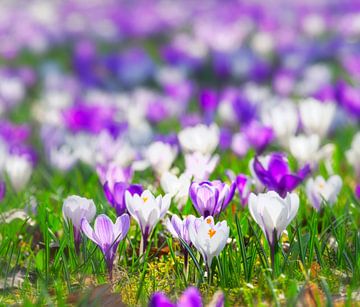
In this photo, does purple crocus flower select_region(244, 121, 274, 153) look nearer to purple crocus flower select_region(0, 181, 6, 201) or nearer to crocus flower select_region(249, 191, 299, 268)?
purple crocus flower select_region(0, 181, 6, 201)

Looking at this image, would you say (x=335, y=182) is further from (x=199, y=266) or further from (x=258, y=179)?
(x=199, y=266)

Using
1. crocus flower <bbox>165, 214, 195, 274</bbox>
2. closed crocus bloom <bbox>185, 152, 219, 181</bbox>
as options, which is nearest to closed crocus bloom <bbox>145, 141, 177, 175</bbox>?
closed crocus bloom <bbox>185, 152, 219, 181</bbox>

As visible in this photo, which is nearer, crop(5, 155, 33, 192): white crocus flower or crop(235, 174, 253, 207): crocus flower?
crop(235, 174, 253, 207): crocus flower

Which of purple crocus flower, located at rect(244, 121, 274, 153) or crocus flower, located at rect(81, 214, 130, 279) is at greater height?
purple crocus flower, located at rect(244, 121, 274, 153)

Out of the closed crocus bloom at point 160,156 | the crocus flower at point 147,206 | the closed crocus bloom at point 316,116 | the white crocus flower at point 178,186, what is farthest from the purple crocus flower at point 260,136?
the crocus flower at point 147,206

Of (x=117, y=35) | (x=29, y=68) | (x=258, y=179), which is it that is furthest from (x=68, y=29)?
(x=258, y=179)

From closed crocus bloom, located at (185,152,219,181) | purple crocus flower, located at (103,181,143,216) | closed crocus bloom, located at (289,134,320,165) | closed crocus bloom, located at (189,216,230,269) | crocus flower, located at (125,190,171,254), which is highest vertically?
closed crocus bloom, located at (289,134,320,165)
